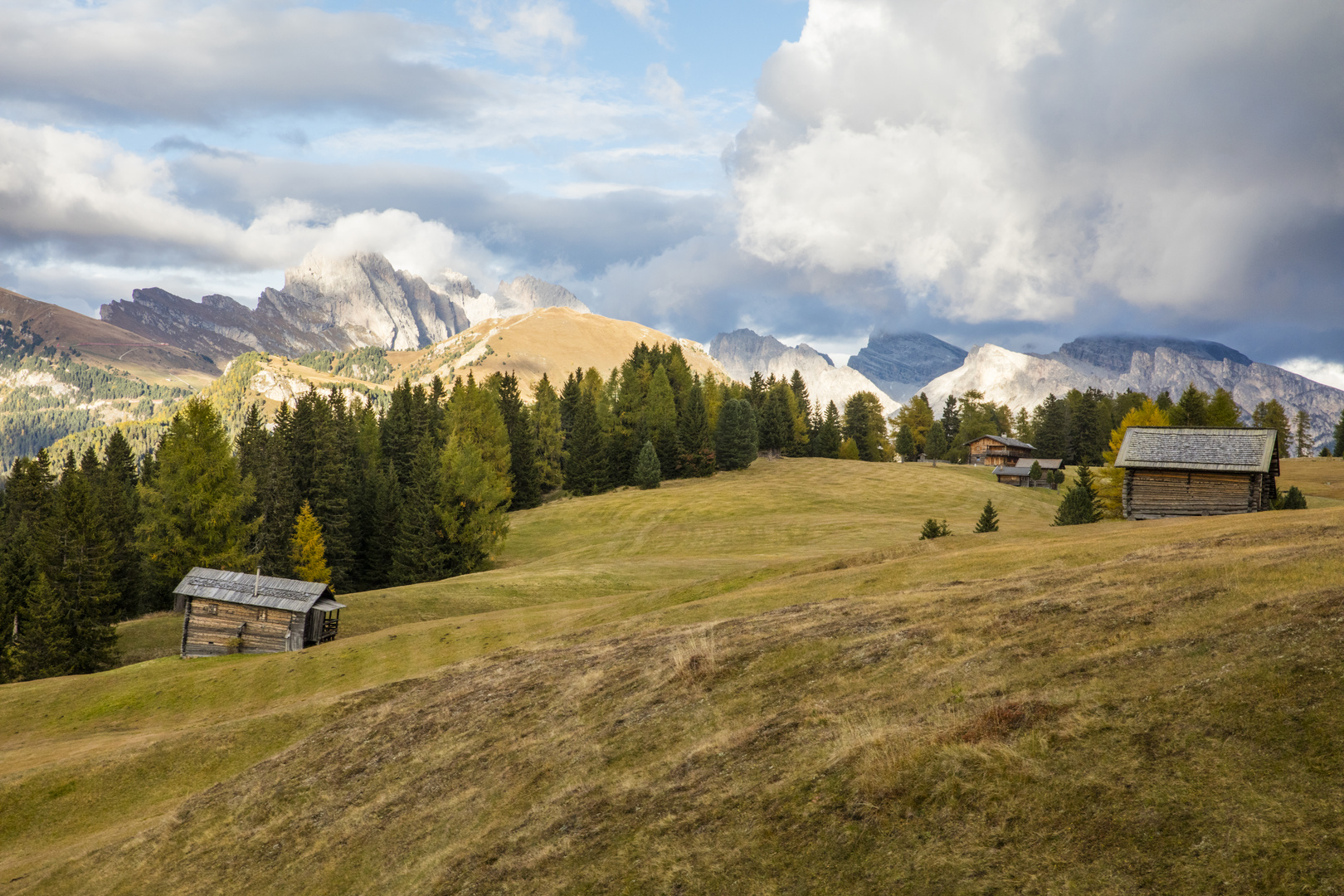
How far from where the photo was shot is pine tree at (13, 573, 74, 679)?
4481 centimetres

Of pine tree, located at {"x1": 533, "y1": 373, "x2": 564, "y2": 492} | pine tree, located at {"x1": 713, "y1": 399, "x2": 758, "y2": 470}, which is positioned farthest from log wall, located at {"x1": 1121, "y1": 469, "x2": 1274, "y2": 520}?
pine tree, located at {"x1": 533, "y1": 373, "x2": 564, "y2": 492}

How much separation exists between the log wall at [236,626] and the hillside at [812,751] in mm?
9402

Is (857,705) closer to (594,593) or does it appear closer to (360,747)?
(360,747)

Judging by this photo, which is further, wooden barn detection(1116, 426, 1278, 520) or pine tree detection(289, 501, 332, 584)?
pine tree detection(289, 501, 332, 584)

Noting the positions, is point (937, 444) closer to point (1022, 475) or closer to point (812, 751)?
point (1022, 475)

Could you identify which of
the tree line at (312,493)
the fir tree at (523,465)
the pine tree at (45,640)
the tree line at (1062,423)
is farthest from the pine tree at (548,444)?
the tree line at (1062,423)

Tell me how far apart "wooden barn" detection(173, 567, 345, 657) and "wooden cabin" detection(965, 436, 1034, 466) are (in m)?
118

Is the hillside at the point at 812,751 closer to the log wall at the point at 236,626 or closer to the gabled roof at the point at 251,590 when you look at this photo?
the log wall at the point at 236,626

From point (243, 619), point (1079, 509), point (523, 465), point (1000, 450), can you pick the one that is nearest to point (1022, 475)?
point (1000, 450)

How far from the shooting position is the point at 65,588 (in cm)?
4659

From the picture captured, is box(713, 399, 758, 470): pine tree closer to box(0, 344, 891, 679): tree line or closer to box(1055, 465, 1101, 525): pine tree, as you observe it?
box(0, 344, 891, 679): tree line

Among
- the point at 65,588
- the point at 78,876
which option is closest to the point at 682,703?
the point at 78,876

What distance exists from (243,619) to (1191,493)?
5813 centimetres

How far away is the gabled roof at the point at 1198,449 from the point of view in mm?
48219
